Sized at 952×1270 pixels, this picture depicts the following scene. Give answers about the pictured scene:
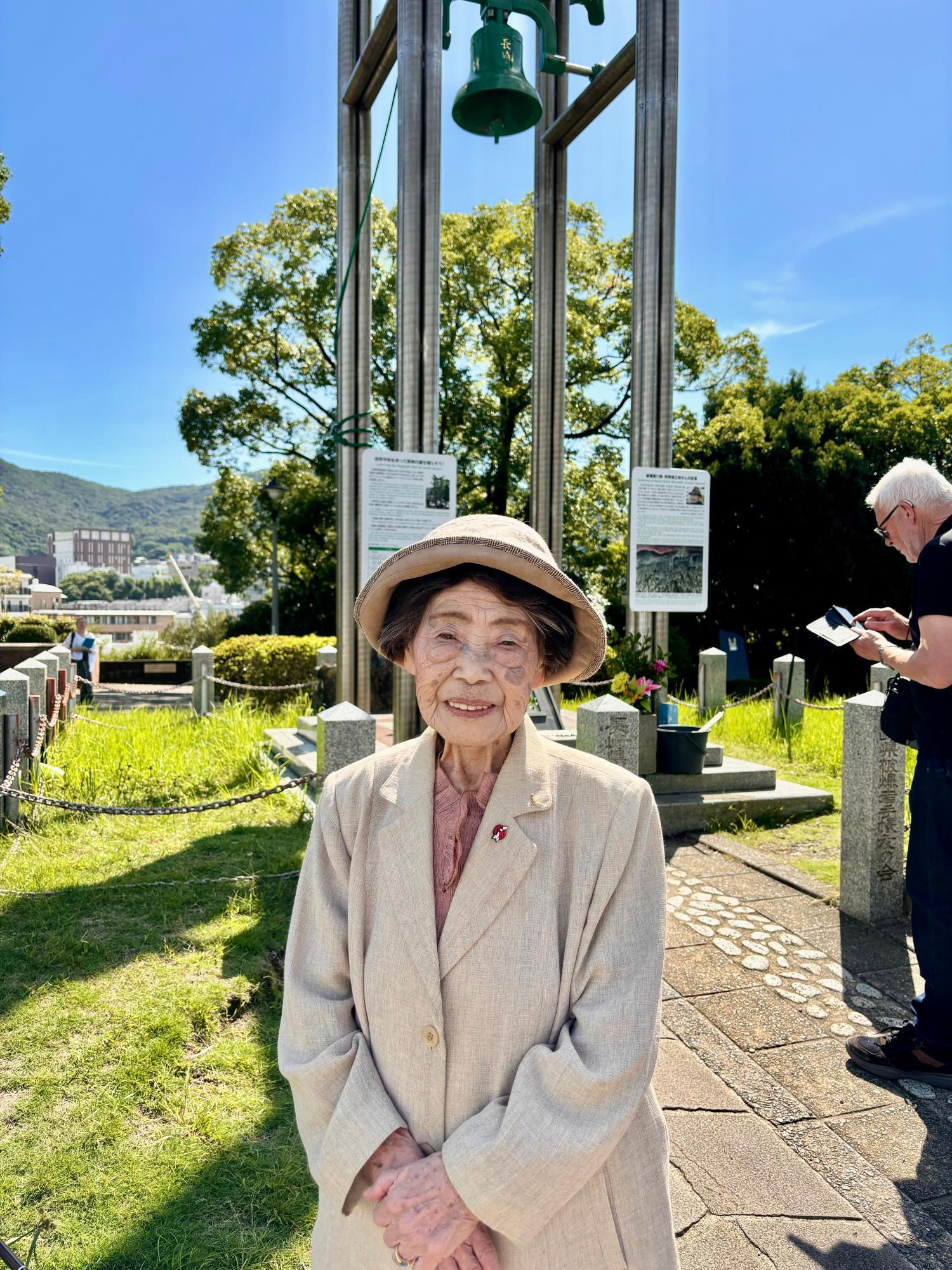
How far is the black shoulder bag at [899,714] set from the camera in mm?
3369

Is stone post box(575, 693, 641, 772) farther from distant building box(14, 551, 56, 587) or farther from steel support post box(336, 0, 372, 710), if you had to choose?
distant building box(14, 551, 56, 587)

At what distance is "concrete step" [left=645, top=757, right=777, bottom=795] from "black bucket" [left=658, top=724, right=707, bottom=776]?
0.15 feet

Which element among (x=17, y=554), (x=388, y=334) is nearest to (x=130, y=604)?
(x=17, y=554)

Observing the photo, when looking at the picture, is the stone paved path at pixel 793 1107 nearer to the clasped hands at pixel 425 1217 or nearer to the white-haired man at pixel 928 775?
the white-haired man at pixel 928 775

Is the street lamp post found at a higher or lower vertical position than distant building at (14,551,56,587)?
lower

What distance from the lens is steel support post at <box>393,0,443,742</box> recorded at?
475 cm

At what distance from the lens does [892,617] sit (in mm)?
3721

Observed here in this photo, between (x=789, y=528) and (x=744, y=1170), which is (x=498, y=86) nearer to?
(x=744, y=1170)

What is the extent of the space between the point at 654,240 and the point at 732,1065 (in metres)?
5.09

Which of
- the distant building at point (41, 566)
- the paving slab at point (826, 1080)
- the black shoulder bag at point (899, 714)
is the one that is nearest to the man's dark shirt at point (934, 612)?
the black shoulder bag at point (899, 714)

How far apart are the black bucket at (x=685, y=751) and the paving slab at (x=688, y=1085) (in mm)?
3384

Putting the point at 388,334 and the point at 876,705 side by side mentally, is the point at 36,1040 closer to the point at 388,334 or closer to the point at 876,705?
the point at 876,705

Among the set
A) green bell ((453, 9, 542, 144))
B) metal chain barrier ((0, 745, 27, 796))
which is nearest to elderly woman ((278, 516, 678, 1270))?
green bell ((453, 9, 542, 144))

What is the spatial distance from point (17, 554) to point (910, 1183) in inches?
7619
